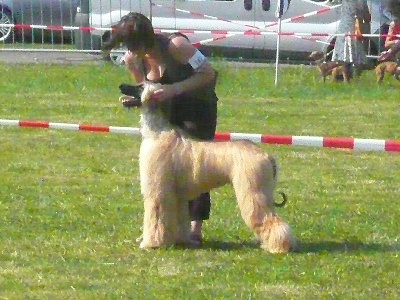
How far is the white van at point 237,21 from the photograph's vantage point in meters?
18.4

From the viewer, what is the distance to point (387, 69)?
50.8 feet

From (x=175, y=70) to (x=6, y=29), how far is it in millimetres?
14732

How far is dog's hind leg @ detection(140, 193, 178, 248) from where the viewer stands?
6.32 meters

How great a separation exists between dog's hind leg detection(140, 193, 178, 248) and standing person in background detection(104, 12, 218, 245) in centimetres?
27

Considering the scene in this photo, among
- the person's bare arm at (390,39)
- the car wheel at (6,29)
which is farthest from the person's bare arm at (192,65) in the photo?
the car wheel at (6,29)

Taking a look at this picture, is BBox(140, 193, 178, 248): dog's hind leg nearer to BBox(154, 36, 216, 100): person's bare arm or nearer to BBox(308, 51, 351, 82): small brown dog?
BBox(154, 36, 216, 100): person's bare arm

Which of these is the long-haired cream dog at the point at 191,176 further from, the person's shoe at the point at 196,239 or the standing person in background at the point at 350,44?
the standing person in background at the point at 350,44

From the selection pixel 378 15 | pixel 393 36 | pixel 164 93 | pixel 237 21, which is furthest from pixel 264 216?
pixel 237 21

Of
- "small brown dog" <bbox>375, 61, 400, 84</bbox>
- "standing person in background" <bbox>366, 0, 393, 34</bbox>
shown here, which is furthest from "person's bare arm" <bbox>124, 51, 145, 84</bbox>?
"standing person in background" <bbox>366, 0, 393, 34</bbox>

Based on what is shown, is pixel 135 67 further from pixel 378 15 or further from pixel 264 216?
pixel 378 15

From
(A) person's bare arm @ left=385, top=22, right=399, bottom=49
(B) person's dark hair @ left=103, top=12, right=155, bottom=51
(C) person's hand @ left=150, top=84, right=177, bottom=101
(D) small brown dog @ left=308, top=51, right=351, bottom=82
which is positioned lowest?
(D) small brown dog @ left=308, top=51, right=351, bottom=82

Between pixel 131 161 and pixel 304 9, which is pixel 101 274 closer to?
pixel 131 161

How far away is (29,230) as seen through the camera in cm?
702

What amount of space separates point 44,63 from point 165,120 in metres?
12.9
